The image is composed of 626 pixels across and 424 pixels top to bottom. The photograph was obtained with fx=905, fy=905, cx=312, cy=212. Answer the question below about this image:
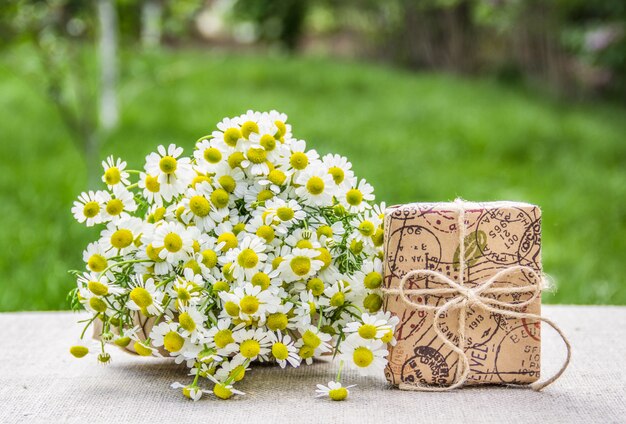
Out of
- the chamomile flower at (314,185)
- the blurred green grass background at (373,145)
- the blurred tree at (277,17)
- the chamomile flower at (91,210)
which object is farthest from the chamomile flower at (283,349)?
the blurred tree at (277,17)

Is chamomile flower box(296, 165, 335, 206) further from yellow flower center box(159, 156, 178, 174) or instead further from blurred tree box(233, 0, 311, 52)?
blurred tree box(233, 0, 311, 52)

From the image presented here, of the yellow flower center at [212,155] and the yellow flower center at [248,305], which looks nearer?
the yellow flower center at [248,305]

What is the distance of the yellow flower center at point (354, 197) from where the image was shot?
136cm

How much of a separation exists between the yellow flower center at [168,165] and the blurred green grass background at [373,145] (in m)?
1.68

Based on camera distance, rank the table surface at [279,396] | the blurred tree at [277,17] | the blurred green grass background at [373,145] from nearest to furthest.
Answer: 1. the table surface at [279,396]
2. the blurred green grass background at [373,145]
3. the blurred tree at [277,17]

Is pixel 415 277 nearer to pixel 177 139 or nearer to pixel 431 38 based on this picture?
pixel 177 139

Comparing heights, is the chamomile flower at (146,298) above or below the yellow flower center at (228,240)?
below

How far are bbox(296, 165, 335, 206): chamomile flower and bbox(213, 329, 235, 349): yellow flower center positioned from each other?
0.24 metres

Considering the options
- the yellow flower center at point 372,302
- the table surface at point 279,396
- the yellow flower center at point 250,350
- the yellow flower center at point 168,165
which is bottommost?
the table surface at point 279,396

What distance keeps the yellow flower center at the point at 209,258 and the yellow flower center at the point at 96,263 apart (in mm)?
162

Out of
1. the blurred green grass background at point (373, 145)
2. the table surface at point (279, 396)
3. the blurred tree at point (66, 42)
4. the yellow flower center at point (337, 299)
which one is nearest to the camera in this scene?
the table surface at point (279, 396)

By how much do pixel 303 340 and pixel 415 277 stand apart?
18 centimetres

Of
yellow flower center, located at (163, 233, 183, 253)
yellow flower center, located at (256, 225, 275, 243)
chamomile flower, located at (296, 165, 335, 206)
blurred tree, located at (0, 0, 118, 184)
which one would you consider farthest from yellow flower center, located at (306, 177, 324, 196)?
blurred tree, located at (0, 0, 118, 184)

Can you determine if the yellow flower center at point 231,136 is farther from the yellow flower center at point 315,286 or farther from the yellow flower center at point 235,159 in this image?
the yellow flower center at point 315,286
